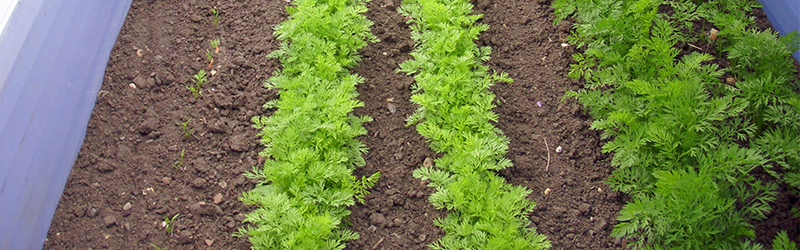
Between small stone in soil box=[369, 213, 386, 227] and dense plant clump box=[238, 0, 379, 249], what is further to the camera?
small stone in soil box=[369, 213, 386, 227]

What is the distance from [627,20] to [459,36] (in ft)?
4.11

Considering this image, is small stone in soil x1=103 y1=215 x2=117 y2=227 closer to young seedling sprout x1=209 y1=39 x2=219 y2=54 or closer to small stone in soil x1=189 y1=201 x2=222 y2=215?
small stone in soil x1=189 y1=201 x2=222 y2=215

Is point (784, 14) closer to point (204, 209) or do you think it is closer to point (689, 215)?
point (689, 215)

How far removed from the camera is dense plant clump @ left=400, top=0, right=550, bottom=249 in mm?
3605

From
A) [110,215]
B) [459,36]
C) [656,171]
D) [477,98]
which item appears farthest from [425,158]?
[110,215]

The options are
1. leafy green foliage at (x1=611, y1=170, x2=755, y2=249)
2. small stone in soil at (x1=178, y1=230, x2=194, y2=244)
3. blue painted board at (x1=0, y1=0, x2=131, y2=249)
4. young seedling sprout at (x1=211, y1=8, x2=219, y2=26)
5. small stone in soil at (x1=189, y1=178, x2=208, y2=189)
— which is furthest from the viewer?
young seedling sprout at (x1=211, y1=8, x2=219, y2=26)

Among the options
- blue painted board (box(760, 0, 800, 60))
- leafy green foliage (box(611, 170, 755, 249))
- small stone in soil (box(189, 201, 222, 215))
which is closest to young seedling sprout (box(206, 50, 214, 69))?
small stone in soil (box(189, 201, 222, 215))

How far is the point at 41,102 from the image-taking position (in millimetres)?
3793

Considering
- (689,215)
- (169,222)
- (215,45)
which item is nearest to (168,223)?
(169,222)

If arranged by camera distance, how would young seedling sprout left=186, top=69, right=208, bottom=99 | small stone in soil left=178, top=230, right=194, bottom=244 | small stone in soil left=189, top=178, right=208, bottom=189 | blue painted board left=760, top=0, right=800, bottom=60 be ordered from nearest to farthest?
small stone in soil left=178, top=230, right=194, bottom=244
small stone in soil left=189, top=178, right=208, bottom=189
blue painted board left=760, top=0, right=800, bottom=60
young seedling sprout left=186, top=69, right=208, bottom=99

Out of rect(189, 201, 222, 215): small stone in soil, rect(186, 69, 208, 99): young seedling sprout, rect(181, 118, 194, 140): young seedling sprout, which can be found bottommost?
rect(189, 201, 222, 215): small stone in soil

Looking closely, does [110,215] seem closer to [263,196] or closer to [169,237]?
[169,237]

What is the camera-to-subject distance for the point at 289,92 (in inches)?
160

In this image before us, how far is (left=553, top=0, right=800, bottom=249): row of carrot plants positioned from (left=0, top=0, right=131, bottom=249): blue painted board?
3.67 meters
